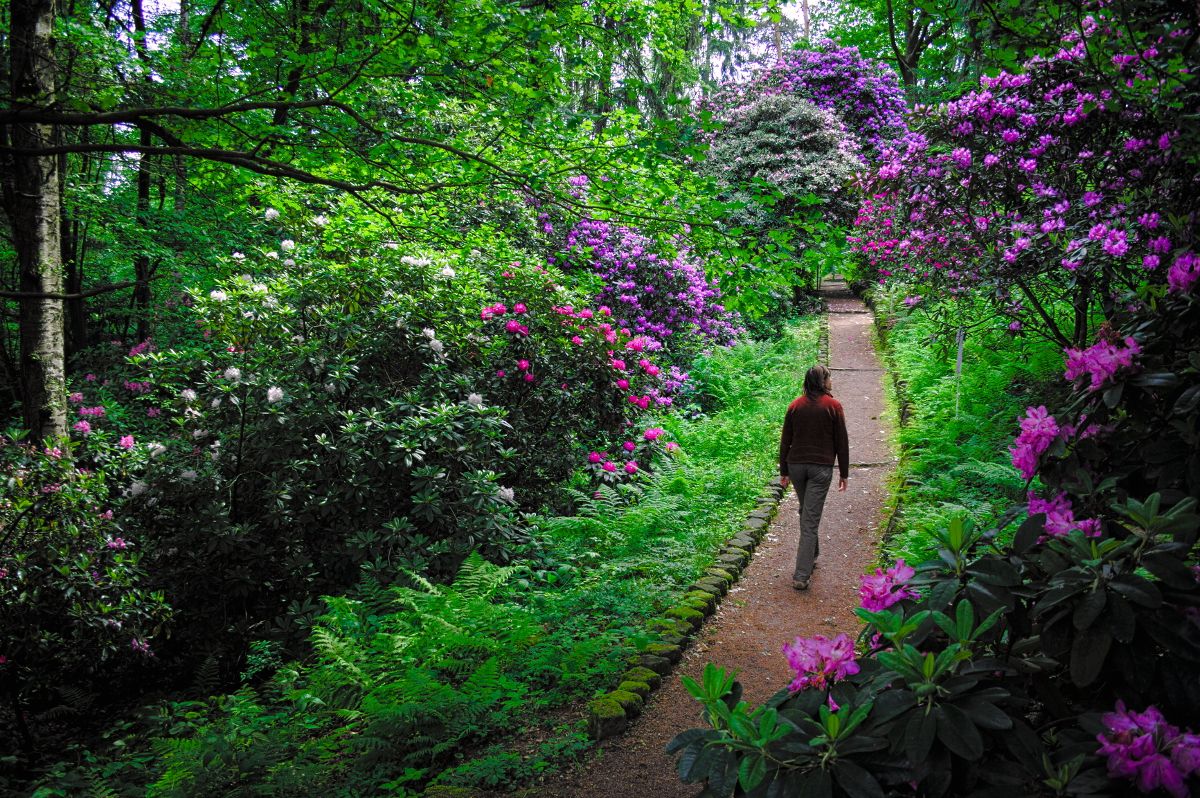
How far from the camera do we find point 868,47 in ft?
75.3

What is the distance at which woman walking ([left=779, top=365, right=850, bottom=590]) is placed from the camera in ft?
18.4

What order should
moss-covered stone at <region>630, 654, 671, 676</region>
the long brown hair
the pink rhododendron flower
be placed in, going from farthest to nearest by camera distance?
the long brown hair
moss-covered stone at <region>630, 654, 671, 676</region>
the pink rhododendron flower

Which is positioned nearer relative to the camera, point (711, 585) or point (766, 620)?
point (766, 620)

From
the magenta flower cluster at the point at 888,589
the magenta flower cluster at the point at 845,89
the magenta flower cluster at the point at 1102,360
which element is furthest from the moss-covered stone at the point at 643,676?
the magenta flower cluster at the point at 845,89

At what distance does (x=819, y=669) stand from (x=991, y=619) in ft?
1.47

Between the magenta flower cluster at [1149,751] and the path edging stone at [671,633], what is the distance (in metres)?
2.72

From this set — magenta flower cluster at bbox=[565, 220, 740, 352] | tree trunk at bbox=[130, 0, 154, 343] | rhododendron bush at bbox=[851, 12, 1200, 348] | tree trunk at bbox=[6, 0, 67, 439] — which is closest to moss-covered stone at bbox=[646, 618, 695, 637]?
rhododendron bush at bbox=[851, 12, 1200, 348]

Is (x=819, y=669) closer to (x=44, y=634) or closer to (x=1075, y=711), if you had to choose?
(x=1075, y=711)

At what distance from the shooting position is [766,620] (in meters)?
5.13

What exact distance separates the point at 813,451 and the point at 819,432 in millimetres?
162

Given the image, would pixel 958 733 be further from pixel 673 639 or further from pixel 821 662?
pixel 673 639

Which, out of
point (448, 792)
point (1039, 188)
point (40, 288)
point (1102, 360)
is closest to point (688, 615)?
point (448, 792)

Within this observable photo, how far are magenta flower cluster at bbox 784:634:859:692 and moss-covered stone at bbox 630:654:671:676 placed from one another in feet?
8.78

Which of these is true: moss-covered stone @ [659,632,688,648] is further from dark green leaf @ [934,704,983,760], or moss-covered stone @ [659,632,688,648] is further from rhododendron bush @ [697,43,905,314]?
rhododendron bush @ [697,43,905,314]
